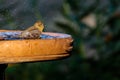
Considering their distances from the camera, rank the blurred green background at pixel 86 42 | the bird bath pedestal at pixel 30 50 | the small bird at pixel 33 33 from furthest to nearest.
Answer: the blurred green background at pixel 86 42
the small bird at pixel 33 33
the bird bath pedestal at pixel 30 50

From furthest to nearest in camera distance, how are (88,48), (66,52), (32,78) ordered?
(88,48) < (32,78) < (66,52)

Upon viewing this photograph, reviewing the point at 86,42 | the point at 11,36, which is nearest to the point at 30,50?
the point at 11,36

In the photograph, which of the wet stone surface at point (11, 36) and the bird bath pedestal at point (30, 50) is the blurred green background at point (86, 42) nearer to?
the wet stone surface at point (11, 36)

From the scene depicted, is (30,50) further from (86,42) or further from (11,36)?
(86,42)

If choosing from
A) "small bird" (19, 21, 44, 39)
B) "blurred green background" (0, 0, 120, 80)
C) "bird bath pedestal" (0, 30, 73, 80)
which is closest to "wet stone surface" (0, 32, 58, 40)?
"small bird" (19, 21, 44, 39)

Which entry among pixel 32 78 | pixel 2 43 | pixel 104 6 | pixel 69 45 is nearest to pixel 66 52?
pixel 69 45

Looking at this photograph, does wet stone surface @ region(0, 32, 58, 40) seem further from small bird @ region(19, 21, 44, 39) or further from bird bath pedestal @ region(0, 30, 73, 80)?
bird bath pedestal @ region(0, 30, 73, 80)

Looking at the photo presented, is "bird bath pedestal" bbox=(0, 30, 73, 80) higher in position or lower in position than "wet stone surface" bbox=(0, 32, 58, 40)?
lower

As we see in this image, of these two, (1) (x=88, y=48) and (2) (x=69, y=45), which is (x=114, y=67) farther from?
(2) (x=69, y=45)

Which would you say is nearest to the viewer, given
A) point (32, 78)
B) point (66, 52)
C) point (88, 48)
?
point (66, 52)

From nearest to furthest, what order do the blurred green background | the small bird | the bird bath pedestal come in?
the bird bath pedestal → the small bird → the blurred green background

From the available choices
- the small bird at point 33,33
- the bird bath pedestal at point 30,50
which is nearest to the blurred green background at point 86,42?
the small bird at point 33,33
